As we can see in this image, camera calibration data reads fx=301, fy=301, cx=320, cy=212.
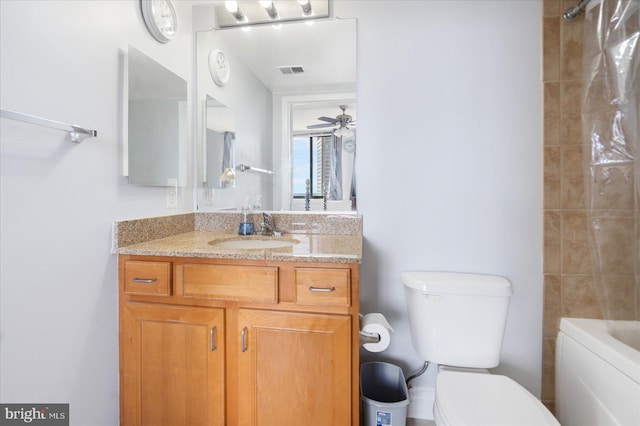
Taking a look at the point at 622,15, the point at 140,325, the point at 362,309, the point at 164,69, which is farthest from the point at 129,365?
the point at 622,15

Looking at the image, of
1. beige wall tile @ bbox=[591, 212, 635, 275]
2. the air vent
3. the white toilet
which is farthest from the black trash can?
the air vent

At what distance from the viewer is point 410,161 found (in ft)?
5.15

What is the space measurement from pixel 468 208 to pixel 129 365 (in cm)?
169

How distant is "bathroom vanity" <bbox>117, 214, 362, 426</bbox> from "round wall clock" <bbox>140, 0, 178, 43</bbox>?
103 cm

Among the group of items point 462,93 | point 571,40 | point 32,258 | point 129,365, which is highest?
point 571,40

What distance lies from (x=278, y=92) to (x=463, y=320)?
1479mm

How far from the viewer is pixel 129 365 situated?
1224 millimetres

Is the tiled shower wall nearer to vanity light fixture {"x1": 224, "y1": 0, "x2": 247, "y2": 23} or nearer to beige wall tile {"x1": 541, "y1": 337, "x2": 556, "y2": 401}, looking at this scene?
beige wall tile {"x1": 541, "y1": 337, "x2": 556, "y2": 401}

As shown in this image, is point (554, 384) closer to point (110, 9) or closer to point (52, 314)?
point (52, 314)

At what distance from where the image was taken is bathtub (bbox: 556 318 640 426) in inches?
39.1

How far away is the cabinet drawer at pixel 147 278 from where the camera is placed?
1188 millimetres

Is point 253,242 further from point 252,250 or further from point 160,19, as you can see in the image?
point 160,19

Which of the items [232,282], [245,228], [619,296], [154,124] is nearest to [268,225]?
[245,228]
